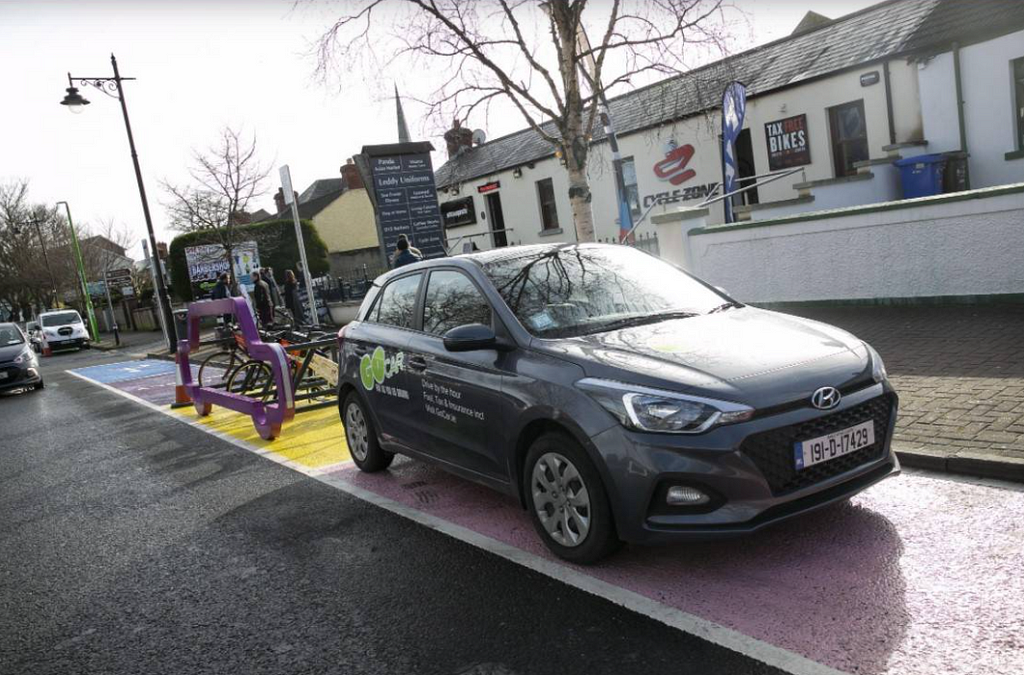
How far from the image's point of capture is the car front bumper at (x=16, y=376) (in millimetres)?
17344

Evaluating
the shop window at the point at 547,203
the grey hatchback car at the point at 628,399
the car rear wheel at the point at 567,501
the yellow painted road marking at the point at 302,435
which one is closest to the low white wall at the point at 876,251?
the grey hatchback car at the point at 628,399

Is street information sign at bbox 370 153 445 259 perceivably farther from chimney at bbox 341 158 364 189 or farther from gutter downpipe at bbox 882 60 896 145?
chimney at bbox 341 158 364 189

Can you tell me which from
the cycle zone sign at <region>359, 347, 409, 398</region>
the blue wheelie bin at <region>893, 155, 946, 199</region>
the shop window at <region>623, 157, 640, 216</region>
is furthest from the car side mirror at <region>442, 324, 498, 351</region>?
the shop window at <region>623, 157, 640, 216</region>

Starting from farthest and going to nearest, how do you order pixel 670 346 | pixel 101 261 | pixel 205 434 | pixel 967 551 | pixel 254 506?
1. pixel 101 261
2. pixel 205 434
3. pixel 254 506
4. pixel 670 346
5. pixel 967 551

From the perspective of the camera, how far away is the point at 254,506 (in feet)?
20.0

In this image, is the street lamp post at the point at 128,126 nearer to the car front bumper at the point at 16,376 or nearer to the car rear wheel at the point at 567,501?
the car front bumper at the point at 16,376

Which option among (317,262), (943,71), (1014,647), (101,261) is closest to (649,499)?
(1014,647)

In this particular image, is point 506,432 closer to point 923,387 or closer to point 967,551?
point 967,551

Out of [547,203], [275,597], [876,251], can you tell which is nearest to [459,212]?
[547,203]

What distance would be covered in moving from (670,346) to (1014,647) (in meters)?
1.93

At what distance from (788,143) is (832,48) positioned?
7.59ft

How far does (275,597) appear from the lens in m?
4.25

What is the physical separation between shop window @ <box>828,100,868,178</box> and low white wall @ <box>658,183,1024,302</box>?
24.1 ft

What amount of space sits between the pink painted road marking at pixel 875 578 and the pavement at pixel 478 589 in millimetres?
11
